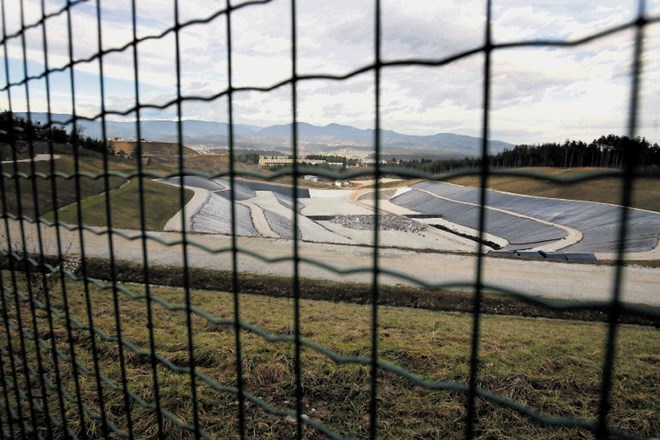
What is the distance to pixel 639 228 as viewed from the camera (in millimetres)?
27531

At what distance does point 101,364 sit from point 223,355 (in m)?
1.27

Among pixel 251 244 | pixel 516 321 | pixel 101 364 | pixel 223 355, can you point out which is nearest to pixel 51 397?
pixel 101 364

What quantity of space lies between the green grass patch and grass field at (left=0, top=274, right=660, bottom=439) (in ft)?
→ 59.5

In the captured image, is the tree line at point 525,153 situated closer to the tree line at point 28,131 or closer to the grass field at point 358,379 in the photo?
the tree line at point 28,131

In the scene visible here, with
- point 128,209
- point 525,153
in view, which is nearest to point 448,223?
point 128,209

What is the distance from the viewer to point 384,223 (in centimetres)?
4156

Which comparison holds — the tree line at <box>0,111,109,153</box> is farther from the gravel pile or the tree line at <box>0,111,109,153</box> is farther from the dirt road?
the gravel pile

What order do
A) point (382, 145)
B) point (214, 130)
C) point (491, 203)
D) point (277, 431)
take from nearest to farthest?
point (382, 145)
point (214, 130)
point (277, 431)
point (491, 203)

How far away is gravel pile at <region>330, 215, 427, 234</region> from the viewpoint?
39.4 metres

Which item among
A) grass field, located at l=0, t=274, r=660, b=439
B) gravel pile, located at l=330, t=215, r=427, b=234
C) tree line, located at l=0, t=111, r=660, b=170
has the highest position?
tree line, located at l=0, t=111, r=660, b=170

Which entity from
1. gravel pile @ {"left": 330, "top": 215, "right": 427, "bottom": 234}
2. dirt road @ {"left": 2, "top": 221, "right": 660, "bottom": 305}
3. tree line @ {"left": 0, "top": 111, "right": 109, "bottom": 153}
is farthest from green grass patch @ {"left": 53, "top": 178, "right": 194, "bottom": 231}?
tree line @ {"left": 0, "top": 111, "right": 109, "bottom": 153}

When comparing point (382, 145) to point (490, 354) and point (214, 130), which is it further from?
point (490, 354)

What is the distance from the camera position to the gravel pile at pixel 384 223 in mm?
39375

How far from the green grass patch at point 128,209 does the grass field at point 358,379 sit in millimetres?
18149
